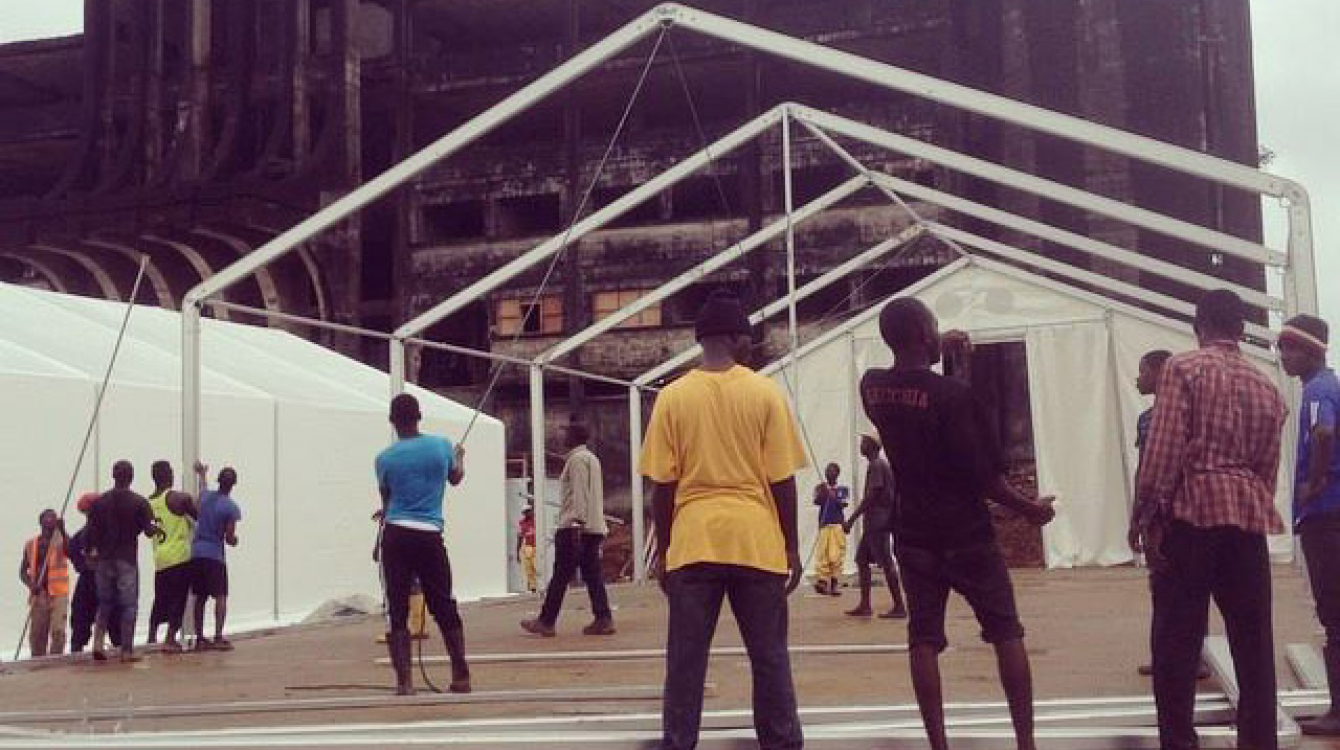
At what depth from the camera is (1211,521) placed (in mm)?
4641

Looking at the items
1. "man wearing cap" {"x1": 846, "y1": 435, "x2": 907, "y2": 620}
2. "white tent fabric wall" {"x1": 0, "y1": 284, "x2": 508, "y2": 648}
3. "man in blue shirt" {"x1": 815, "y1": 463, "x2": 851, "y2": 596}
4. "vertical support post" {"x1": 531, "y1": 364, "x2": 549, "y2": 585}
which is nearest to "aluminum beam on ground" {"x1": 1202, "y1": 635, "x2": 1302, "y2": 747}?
"man wearing cap" {"x1": 846, "y1": 435, "x2": 907, "y2": 620}

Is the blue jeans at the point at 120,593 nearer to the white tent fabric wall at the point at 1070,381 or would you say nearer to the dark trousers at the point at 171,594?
the dark trousers at the point at 171,594

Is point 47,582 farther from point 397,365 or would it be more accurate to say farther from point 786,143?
point 786,143

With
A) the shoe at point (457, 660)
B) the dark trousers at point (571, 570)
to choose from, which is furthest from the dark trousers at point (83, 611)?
the shoe at point (457, 660)

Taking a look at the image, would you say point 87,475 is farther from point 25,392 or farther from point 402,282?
point 402,282

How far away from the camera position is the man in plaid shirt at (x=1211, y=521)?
184 inches

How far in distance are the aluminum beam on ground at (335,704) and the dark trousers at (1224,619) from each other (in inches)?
113

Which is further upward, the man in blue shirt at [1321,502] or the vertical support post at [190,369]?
the vertical support post at [190,369]

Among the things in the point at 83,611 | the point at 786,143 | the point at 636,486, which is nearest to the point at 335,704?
the point at 83,611

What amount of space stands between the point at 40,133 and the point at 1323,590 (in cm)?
4099

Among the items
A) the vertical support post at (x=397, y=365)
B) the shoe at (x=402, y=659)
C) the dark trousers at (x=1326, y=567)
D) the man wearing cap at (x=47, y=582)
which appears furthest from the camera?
the vertical support post at (x=397, y=365)

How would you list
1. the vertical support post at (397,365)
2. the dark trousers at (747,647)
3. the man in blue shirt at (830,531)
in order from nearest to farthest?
the dark trousers at (747,647) < the vertical support post at (397,365) < the man in blue shirt at (830,531)

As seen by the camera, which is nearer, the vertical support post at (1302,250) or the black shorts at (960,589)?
the black shorts at (960,589)

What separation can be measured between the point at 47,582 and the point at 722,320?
9.02 meters
